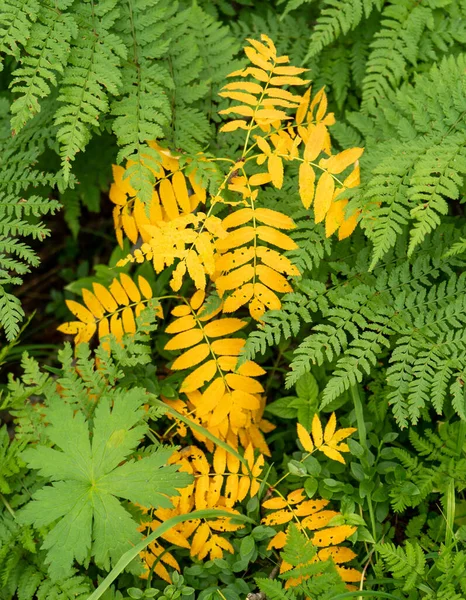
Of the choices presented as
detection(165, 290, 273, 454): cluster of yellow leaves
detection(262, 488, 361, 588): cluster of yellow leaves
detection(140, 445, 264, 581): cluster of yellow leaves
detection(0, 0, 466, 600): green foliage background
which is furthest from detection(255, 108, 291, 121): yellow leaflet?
detection(262, 488, 361, 588): cluster of yellow leaves

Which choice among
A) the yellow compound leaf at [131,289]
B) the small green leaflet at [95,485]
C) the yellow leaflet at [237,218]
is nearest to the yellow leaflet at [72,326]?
the yellow compound leaf at [131,289]

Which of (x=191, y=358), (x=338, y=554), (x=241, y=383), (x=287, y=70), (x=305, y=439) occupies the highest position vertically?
(x=287, y=70)

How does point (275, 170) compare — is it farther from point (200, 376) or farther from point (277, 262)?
point (200, 376)

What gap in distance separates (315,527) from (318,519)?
3cm

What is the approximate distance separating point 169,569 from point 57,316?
1.81 metres

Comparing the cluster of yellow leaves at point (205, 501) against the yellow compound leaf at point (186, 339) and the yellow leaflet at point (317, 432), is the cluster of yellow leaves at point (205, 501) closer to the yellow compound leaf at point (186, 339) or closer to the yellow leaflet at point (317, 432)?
the yellow leaflet at point (317, 432)

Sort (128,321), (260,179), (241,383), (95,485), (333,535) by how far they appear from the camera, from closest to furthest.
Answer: (95,485) < (333,535) < (260,179) < (241,383) < (128,321)

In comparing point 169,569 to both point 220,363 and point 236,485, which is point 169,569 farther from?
point 220,363

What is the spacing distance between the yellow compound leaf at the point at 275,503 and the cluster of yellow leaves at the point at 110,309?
86cm

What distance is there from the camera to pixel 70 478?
1997 millimetres

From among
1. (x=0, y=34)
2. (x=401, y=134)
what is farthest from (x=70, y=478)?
(x=401, y=134)

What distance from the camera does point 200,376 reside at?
2.35 meters

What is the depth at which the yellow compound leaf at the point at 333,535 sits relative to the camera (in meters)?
2.12

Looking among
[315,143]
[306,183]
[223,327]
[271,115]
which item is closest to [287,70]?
[271,115]
